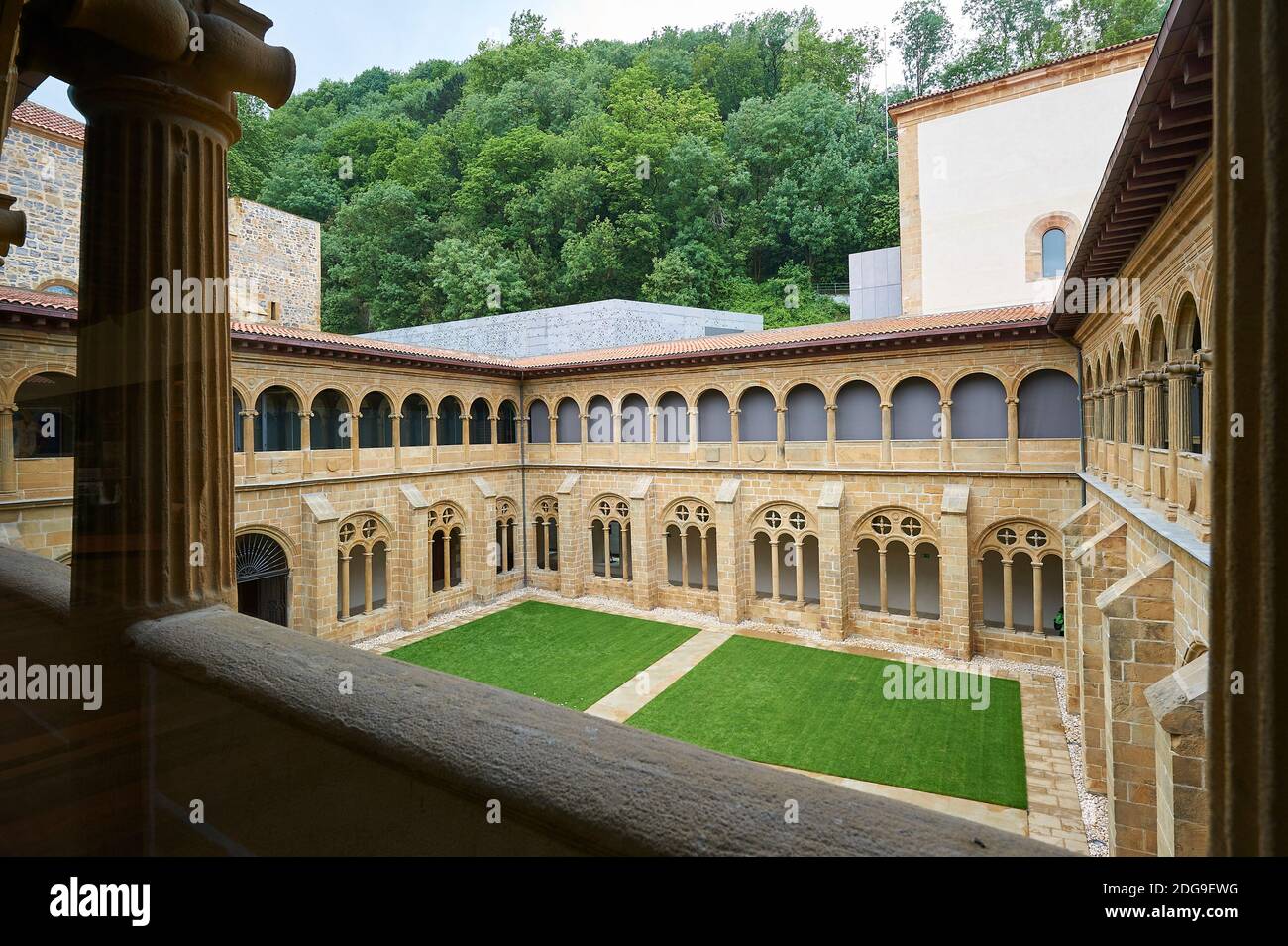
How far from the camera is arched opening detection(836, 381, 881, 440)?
50.0ft

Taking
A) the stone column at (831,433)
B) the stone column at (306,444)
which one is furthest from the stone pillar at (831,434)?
the stone column at (306,444)

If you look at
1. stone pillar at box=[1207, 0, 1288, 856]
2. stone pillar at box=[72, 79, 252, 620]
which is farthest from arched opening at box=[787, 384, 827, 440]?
stone pillar at box=[1207, 0, 1288, 856]

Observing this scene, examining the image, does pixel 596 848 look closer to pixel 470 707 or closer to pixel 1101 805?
pixel 470 707

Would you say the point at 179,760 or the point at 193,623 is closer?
the point at 179,760

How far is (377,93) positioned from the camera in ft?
145

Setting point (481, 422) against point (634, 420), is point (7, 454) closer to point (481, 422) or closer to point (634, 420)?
point (481, 422)

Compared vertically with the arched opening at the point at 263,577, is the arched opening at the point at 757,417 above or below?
above

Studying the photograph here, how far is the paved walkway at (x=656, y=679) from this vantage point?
1142cm

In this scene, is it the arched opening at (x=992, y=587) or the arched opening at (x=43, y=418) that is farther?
the arched opening at (x=992, y=587)

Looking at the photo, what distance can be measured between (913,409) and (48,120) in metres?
23.9

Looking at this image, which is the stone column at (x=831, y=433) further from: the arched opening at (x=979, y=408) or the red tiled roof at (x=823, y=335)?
the arched opening at (x=979, y=408)

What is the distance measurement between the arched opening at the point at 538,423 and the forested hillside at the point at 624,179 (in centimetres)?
1317
